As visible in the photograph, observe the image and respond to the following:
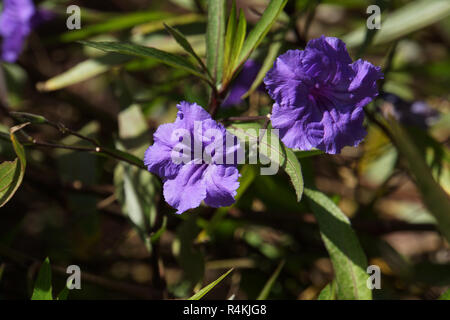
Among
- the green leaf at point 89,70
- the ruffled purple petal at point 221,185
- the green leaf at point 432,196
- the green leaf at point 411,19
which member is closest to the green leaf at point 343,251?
the green leaf at point 432,196

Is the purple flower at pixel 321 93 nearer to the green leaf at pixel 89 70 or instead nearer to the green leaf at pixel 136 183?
the green leaf at pixel 136 183

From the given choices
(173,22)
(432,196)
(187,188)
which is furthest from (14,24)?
(432,196)

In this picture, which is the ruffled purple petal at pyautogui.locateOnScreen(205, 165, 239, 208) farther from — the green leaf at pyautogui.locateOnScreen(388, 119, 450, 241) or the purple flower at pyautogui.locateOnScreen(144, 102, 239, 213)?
the green leaf at pyautogui.locateOnScreen(388, 119, 450, 241)

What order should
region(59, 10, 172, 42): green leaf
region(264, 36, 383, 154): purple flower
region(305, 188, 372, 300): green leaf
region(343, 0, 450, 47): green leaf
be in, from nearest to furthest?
region(264, 36, 383, 154): purple flower → region(305, 188, 372, 300): green leaf → region(343, 0, 450, 47): green leaf → region(59, 10, 172, 42): green leaf

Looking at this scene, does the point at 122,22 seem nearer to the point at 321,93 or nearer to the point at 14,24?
the point at 14,24

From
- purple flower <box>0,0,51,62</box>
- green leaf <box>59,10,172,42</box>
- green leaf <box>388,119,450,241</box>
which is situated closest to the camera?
green leaf <box>388,119,450,241</box>

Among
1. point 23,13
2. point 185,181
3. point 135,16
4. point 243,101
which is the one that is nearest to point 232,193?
point 185,181

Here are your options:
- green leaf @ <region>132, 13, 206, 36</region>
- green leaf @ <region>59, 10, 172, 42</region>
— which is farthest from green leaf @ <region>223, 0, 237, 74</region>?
green leaf @ <region>59, 10, 172, 42</region>
